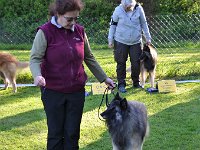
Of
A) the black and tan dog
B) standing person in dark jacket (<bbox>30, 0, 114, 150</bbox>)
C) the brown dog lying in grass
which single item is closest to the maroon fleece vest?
standing person in dark jacket (<bbox>30, 0, 114, 150</bbox>)

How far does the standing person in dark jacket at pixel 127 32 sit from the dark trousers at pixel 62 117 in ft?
12.3

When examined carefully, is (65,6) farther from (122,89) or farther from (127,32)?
(122,89)

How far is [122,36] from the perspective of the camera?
280 inches

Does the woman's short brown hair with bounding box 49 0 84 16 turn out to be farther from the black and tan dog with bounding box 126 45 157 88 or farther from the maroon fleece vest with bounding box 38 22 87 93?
the black and tan dog with bounding box 126 45 157 88

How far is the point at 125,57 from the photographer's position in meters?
7.27

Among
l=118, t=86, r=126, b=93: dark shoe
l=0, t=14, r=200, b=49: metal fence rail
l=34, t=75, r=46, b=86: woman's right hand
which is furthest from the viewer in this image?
l=0, t=14, r=200, b=49: metal fence rail

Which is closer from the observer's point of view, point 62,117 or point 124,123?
point 62,117

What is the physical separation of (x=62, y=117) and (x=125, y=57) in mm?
3973

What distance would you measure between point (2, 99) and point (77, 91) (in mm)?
4031

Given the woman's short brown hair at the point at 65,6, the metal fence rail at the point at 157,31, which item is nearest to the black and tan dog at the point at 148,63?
the woman's short brown hair at the point at 65,6

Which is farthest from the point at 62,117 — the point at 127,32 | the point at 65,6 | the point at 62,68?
the point at 127,32

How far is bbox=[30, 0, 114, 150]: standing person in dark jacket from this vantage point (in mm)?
3137

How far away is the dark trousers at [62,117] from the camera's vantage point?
3.37m

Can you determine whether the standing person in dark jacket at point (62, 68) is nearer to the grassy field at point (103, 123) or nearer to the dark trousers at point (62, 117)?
the dark trousers at point (62, 117)
